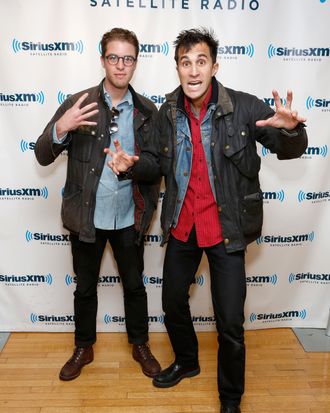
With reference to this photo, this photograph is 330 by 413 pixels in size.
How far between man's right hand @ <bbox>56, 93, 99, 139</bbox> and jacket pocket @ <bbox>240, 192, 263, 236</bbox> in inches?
32.5

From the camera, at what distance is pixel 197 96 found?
2.09 metres

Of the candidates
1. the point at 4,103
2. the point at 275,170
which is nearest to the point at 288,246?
the point at 275,170

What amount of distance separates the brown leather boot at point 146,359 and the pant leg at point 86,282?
0.28 meters

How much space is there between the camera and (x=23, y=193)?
3004 millimetres

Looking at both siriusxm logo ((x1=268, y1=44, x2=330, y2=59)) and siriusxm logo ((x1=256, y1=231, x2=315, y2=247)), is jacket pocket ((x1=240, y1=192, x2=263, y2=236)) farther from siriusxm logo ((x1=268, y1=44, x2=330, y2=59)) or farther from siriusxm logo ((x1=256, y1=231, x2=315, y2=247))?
siriusxm logo ((x1=268, y1=44, x2=330, y2=59))

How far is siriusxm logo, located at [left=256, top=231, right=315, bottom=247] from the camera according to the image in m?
3.14

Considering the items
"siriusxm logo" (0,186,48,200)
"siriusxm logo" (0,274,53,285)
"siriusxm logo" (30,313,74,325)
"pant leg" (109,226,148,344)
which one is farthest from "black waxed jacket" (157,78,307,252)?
"siriusxm logo" (30,313,74,325)

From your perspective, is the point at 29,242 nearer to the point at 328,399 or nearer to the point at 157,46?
the point at 157,46

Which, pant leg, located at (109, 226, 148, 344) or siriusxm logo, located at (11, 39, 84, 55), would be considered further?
siriusxm logo, located at (11, 39, 84, 55)

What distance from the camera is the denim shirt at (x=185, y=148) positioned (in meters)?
2.14

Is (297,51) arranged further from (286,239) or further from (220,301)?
(220,301)

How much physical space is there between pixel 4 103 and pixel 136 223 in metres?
1.15

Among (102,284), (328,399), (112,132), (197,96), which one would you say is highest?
(197,96)

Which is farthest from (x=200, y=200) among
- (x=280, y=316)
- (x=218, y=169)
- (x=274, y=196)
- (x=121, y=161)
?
(x=280, y=316)
